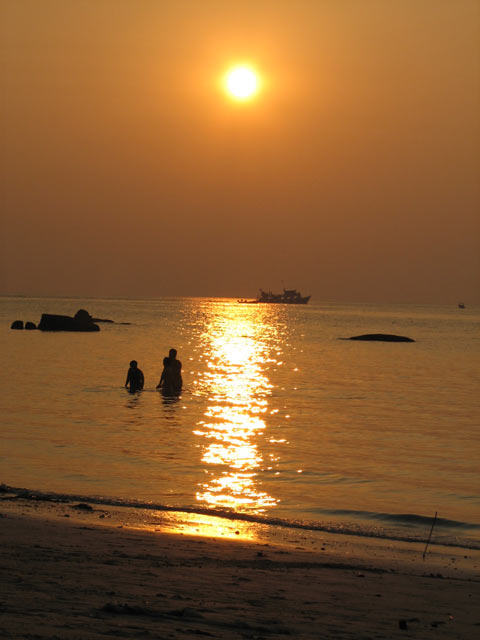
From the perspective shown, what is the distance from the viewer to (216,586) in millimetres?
8930

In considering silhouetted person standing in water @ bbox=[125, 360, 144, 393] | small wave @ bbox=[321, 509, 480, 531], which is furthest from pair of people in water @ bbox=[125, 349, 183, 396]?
small wave @ bbox=[321, 509, 480, 531]

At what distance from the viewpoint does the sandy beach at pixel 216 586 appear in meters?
7.44

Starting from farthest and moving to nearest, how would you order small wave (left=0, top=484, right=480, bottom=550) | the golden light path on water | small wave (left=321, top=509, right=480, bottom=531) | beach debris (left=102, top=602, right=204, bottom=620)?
1. the golden light path on water
2. small wave (left=321, top=509, right=480, bottom=531)
3. small wave (left=0, top=484, right=480, bottom=550)
4. beach debris (left=102, top=602, right=204, bottom=620)

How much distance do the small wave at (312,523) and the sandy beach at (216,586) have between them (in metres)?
0.64

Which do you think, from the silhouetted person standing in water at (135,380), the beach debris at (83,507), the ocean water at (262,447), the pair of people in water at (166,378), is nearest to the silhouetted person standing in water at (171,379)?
the pair of people in water at (166,378)

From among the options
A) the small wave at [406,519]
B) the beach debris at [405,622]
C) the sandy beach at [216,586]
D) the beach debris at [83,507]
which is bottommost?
the beach debris at [83,507]

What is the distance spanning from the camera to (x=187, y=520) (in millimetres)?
13211

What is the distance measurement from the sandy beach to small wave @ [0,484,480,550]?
0.64 metres

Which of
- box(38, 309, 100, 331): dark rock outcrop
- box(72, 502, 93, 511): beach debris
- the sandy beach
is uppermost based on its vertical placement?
the sandy beach

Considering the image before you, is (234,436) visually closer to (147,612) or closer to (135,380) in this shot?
(135,380)

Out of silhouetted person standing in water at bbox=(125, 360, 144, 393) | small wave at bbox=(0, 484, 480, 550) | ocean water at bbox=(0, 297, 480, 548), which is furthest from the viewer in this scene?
silhouetted person standing in water at bbox=(125, 360, 144, 393)

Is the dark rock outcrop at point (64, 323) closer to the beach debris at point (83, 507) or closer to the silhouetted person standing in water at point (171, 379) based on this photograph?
the silhouetted person standing in water at point (171, 379)

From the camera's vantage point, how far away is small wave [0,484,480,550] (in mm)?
13031

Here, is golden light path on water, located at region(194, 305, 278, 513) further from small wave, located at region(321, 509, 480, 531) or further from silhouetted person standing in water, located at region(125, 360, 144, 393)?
silhouetted person standing in water, located at region(125, 360, 144, 393)
